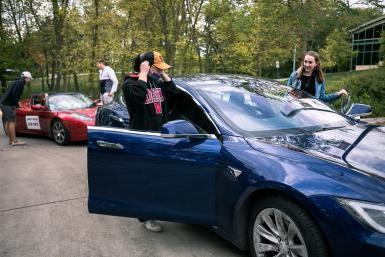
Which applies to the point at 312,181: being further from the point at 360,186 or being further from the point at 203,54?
the point at 203,54

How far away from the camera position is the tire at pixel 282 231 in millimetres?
2848

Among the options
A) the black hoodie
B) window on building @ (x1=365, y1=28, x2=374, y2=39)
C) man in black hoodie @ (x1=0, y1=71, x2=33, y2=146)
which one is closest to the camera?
the black hoodie

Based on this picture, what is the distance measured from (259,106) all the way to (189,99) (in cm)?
64

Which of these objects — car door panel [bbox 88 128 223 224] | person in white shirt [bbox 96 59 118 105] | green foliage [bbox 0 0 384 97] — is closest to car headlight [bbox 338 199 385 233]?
car door panel [bbox 88 128 223 224]

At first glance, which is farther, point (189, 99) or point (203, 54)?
point (203, 54)

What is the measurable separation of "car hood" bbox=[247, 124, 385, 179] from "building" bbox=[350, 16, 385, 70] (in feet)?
188

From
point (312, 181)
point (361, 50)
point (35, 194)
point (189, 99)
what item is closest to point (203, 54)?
point (35, 194)

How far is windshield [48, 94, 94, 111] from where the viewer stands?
10.8 meters

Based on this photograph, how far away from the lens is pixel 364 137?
375 cm

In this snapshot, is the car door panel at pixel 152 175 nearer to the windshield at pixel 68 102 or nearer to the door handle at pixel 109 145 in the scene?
the door handle at pixel 109 145

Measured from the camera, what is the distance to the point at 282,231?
10.2 ft

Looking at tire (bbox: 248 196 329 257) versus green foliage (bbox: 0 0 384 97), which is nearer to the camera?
tire (bbox: 248 196 329 257)

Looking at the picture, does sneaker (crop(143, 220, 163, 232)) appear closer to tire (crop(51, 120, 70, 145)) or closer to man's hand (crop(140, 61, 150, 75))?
man's hand (crop(140, 61, 150, 75))

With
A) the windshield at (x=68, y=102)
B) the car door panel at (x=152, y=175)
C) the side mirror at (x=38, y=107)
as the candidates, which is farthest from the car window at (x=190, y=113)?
the side mirror at (x=38, y=107)
